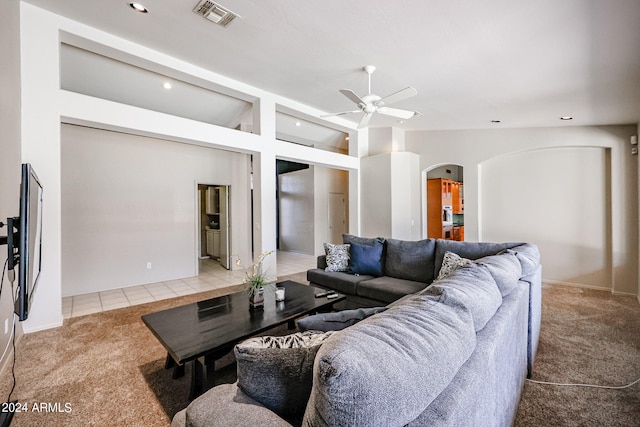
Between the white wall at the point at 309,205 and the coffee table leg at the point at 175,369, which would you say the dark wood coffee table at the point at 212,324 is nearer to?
the coffee table leg at the point at 175,369

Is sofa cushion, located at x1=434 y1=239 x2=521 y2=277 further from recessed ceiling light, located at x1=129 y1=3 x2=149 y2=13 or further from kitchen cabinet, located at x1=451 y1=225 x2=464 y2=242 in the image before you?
kitchen cabinet, located at x1=451 y1=225 x2=464 y2=242

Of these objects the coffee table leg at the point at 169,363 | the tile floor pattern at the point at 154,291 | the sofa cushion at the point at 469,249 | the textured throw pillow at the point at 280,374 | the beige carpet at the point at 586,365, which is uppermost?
the sofa cushion at the point at 469,249

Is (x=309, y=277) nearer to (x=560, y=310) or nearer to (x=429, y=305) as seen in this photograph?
(x=429, y=305)

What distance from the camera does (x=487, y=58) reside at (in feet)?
9.94

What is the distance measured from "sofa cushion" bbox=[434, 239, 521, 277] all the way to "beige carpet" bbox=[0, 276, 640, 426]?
95cm

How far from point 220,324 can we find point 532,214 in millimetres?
5477

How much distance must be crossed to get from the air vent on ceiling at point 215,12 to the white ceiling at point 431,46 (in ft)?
0.26

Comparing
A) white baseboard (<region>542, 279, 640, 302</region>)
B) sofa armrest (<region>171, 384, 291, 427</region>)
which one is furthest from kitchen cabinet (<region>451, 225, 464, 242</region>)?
sofa armrest (<region>171, 384, 291, 427</region>)

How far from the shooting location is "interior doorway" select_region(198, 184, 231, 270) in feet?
20.9

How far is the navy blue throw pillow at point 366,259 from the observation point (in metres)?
3.73

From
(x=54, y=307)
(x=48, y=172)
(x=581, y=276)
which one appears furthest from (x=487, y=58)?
(x=54, y=307)

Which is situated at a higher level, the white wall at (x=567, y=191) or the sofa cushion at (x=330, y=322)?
the white wall at (x=567, y=191)

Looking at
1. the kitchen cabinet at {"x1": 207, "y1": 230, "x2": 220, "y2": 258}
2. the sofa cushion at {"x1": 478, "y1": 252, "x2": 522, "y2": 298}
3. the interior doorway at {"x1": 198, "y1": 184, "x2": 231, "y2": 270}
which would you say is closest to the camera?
the sofa cushion at {"x1": 478, "y1": 252, "x2": 522, "y2": 298}

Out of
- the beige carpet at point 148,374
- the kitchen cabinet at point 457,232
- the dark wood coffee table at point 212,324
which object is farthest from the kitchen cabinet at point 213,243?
the kitchen cabinet at point 457,232
